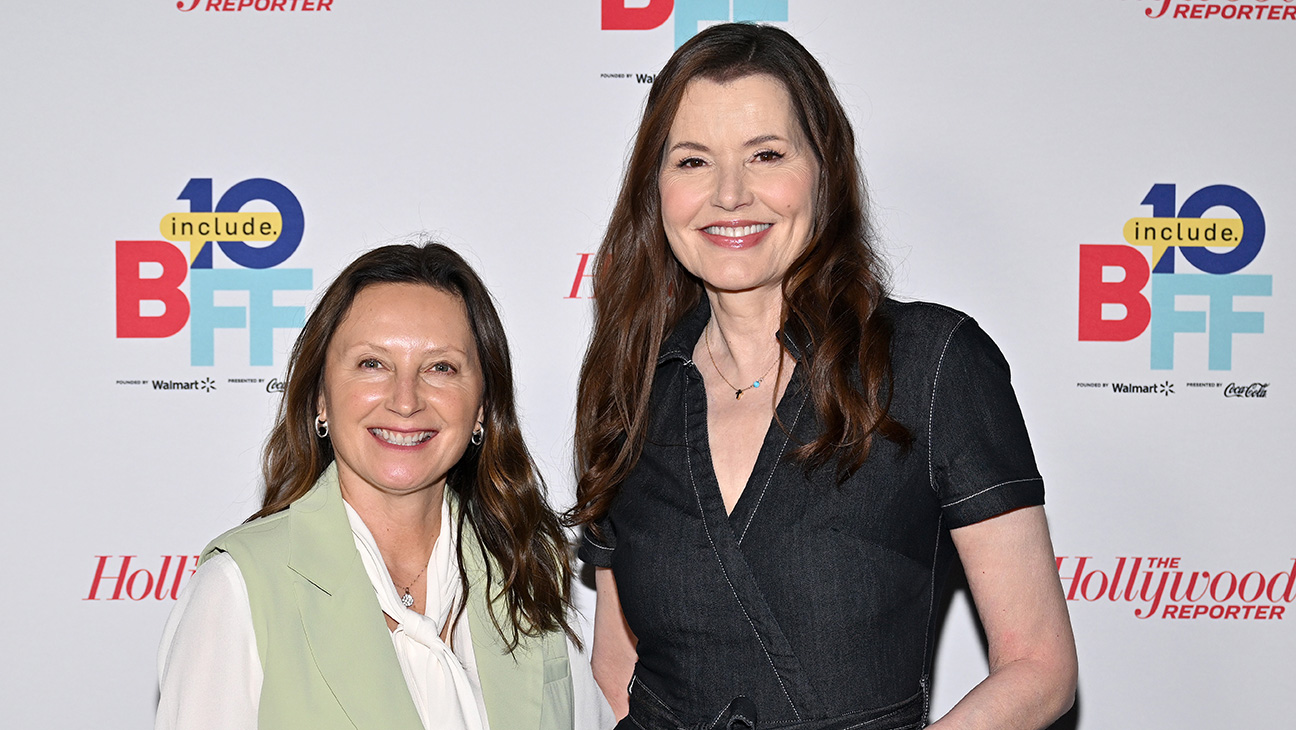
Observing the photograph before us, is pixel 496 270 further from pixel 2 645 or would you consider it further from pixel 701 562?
pixel 2 645

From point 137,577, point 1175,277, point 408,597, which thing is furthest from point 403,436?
point 1175,277

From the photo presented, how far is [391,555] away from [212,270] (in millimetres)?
1211

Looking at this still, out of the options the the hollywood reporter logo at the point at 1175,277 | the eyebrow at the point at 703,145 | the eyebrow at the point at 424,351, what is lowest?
the eyebrow at the point at 424,351

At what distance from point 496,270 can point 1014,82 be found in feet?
4.73

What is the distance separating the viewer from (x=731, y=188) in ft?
5.39

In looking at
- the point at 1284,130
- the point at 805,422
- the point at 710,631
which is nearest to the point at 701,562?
the point at 710,631

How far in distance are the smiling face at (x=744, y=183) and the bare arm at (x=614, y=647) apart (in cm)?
72

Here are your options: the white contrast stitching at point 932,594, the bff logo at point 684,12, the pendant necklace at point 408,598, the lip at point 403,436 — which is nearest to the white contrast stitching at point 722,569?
the white contrast stitching at point 932,594

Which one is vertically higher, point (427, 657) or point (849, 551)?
point (849, 551)

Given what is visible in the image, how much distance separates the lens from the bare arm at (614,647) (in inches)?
80.7

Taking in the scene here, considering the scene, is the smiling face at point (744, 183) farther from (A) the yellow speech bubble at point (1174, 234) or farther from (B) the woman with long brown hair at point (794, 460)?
(A) the yellow speech bubble at point (1174, 234)

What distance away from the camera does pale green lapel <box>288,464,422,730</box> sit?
1.60m

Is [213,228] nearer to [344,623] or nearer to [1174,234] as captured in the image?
[344,623]

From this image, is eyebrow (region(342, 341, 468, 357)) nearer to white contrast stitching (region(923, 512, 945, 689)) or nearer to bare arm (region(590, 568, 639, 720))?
bare arm (region(590, 568, 639, 720))
